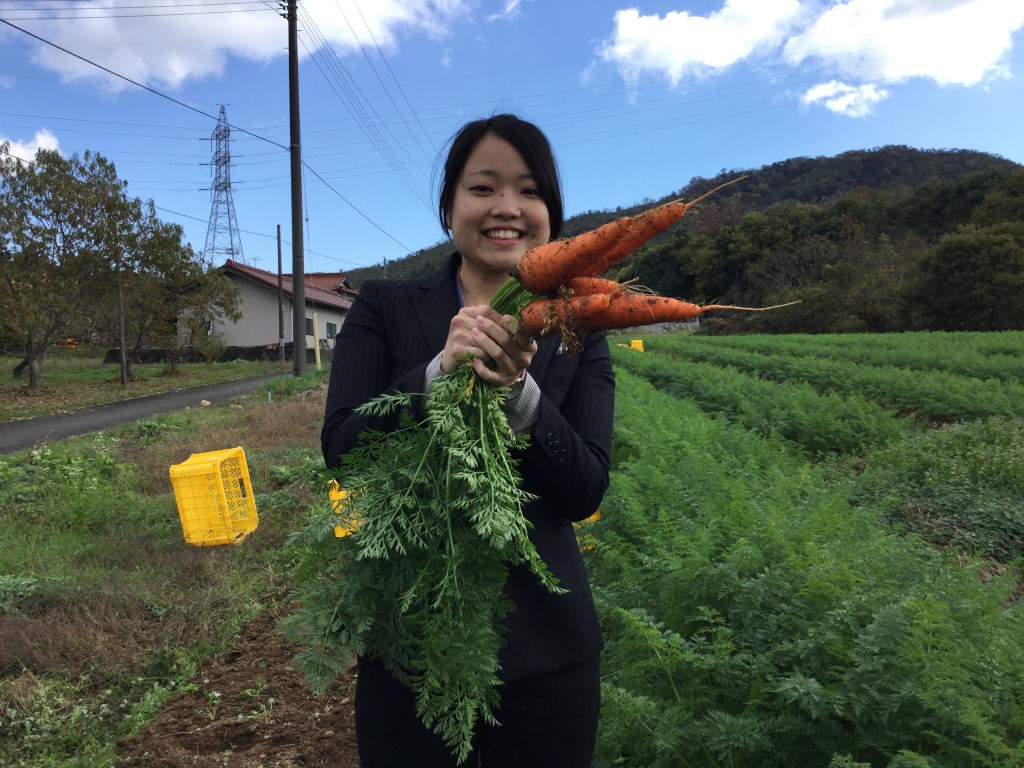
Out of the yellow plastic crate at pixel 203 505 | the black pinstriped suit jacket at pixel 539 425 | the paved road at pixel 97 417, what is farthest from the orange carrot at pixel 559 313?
the paved road at pixel 97 417

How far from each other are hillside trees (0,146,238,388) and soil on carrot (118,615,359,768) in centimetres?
1532

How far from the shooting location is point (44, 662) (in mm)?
3434

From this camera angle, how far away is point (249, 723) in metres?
3.11

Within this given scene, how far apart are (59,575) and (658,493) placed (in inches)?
151

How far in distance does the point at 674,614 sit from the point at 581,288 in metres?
1.84

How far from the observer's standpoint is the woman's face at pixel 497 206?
1.49 meters

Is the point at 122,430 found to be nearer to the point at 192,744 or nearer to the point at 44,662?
the point at 44,662

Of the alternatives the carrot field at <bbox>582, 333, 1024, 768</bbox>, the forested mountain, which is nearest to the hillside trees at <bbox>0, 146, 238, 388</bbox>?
the forested mountain

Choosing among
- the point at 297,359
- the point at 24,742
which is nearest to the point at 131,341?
the point at 297,359

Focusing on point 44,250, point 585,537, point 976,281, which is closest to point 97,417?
point 44,250

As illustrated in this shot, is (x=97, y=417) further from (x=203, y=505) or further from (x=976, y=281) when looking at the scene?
(x=976, y=281)

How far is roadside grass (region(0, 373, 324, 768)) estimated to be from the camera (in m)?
3.09

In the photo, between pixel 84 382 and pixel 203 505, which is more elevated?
pixel 84 382

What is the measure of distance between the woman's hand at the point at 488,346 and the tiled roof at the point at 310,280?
29.3m
